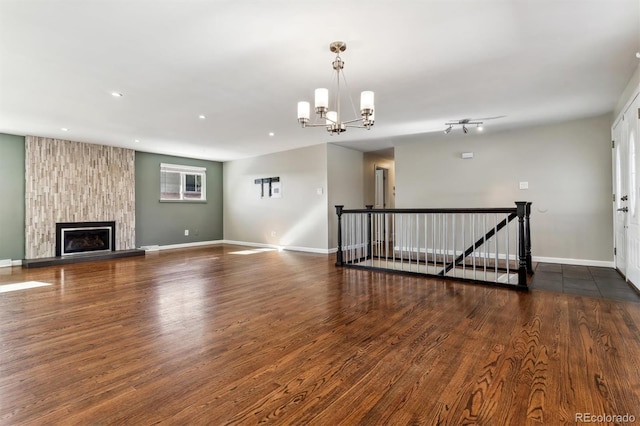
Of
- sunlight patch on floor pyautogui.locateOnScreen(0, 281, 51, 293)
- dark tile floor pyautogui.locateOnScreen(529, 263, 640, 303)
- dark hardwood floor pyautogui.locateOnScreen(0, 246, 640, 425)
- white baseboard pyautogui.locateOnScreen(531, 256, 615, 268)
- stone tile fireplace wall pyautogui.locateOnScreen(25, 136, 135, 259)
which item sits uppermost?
stone tile fireplace wall pyautogui.locateOnScreen(25, 136, 135, 259)

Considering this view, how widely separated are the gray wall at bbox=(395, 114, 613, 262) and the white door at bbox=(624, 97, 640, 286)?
1.31m

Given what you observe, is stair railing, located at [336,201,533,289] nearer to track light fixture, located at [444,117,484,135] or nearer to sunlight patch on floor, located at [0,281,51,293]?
track light fixture, located at [444,117,484,135]

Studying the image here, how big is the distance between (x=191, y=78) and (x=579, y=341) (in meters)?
4.11

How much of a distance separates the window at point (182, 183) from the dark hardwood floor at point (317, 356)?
4541mm

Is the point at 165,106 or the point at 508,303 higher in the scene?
the point at 165,106

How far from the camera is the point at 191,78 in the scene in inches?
130

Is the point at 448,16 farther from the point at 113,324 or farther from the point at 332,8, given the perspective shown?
the point at 113,324

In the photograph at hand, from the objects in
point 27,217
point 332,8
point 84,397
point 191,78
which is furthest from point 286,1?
point 27,217

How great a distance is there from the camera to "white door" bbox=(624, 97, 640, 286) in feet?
10.8

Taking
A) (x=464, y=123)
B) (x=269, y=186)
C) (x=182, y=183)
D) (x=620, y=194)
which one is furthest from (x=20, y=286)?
(x=620, y=194)

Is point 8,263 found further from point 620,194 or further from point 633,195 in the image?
point 620,194

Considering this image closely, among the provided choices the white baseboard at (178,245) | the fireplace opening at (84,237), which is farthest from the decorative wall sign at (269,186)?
the fireplace opening at (84,237)

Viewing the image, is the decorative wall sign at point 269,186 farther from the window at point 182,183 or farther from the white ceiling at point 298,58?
the white ceiling at point 298,58

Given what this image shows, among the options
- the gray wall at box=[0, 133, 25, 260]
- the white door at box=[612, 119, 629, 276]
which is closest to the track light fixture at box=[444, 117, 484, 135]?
the white door at box=[612, 119, 629, 276]
